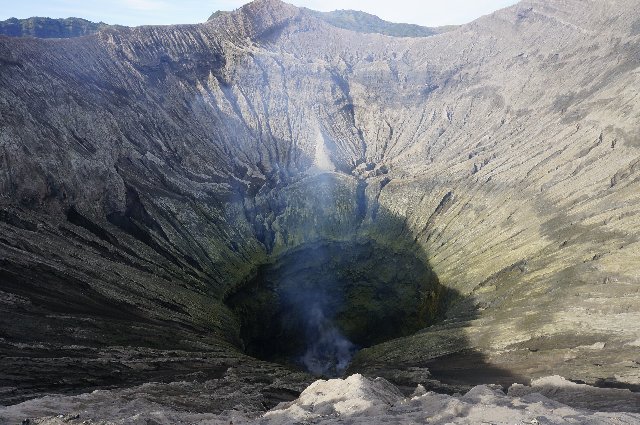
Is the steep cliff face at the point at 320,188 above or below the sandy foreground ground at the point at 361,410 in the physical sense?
above

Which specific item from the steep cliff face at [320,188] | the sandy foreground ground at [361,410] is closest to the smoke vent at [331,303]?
the steep cliff face at [320,188]

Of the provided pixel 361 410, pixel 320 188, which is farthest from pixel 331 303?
pixel 361 410

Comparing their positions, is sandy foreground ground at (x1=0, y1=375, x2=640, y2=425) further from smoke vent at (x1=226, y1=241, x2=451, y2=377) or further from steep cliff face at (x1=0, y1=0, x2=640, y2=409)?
smoke vent at (x1=226, y1=241, x2=451, y2=377)

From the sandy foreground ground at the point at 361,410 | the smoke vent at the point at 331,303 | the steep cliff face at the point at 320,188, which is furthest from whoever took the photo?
the smoke vent at the point at 331,303

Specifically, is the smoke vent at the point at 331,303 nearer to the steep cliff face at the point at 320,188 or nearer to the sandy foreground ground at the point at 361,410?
the steep cliff face at the point at 320,188

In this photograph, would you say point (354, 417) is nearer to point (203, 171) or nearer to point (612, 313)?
point (612, 313)

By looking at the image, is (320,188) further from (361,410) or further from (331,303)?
(361,410)

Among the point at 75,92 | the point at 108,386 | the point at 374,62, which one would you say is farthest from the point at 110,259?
the point at 374,62

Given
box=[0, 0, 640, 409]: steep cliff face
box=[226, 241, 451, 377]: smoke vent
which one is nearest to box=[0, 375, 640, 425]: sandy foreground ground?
box=[0, 0, 640, 409]: steep cliff face
